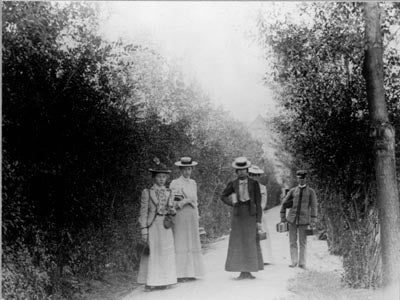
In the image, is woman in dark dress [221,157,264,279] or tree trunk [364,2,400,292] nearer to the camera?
tree trunk [364,2,400,292]

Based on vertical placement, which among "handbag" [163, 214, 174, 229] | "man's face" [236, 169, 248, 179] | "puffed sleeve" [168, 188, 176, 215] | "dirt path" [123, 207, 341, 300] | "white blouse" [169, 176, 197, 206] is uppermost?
"man's face" [236, 169, 248, 179]

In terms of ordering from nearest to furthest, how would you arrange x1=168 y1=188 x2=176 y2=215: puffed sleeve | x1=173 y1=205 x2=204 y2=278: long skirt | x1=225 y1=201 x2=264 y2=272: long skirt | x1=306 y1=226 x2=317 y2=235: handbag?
x1=168 y1=188 x2=176 y2=215: puffed sleeve < x1=225 y1=201 x2=264 y2=272: long skirt < x1=173 y1=205 x2=204 y2=278: long skirt < x1=306 y1=226 x2=317 y2=235: handbag

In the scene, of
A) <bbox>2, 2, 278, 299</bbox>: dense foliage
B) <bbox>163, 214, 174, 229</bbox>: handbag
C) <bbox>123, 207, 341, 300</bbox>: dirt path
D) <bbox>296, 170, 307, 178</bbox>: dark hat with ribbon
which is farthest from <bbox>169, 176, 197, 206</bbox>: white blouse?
<bbox>296, 170, 307, 178</bbox>: dark hat with ribbon

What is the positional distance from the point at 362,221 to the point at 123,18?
4792 millimetres

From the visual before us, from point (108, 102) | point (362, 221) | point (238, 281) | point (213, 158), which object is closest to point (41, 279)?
point (108, 102)

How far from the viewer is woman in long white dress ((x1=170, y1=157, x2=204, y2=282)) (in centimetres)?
918

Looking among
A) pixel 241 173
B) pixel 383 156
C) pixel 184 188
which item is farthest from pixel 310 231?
pixel 383 156

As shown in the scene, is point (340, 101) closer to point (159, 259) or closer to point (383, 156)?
point (383, 156)

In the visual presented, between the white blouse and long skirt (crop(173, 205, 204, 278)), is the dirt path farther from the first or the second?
the white blouse

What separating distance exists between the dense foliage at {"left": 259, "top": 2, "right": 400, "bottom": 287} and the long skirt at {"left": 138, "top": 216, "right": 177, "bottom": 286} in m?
2.78

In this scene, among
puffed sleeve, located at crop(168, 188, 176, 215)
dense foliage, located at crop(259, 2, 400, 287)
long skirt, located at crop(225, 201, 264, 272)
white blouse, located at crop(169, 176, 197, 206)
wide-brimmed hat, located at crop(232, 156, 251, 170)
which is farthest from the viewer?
white blouse, located at crop(169, 176, 197, 206)

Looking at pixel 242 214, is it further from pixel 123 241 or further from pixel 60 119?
pixel 60 119

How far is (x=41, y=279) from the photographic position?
6.14m

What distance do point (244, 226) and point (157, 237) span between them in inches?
62.8
